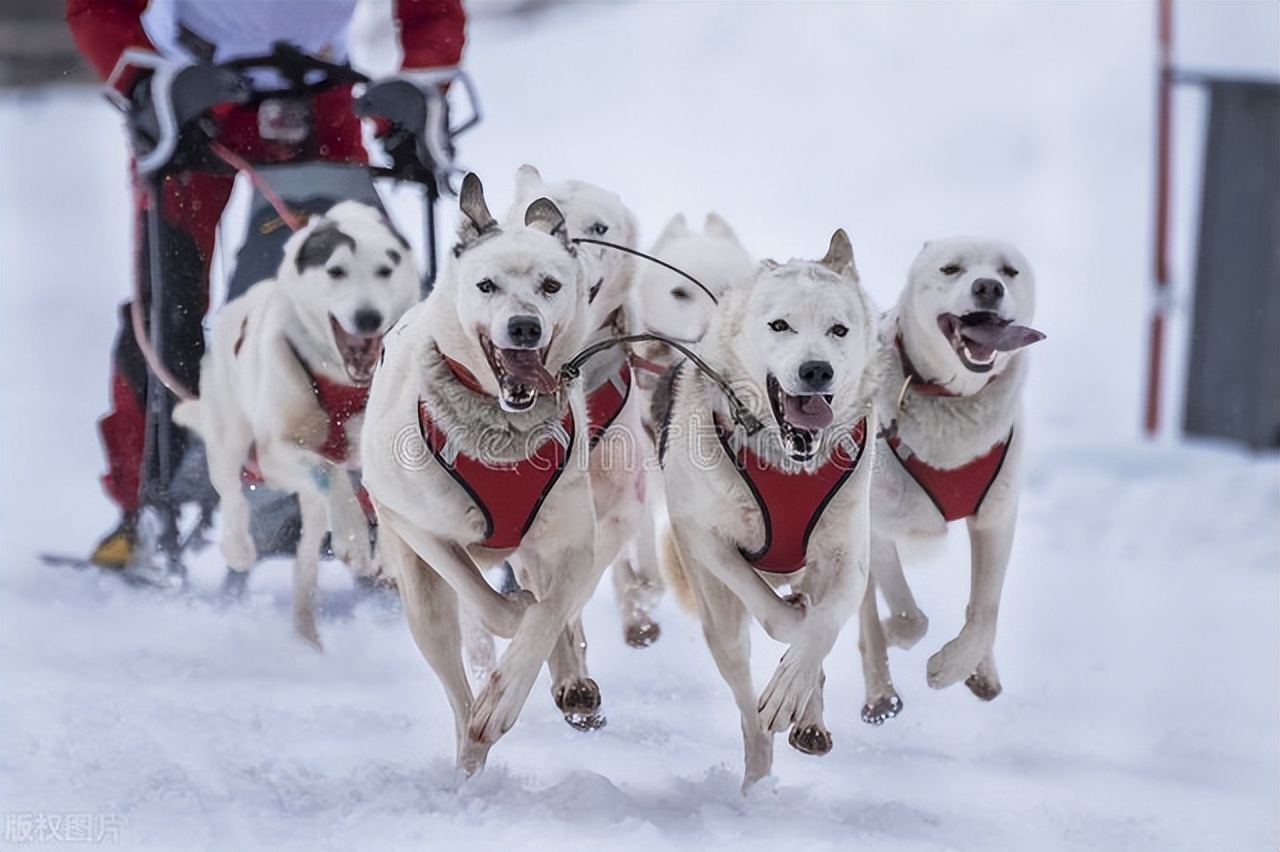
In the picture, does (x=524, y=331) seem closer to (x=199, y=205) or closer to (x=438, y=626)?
(x=438, y=626)

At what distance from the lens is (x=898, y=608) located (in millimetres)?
3484

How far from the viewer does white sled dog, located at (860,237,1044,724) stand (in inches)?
120

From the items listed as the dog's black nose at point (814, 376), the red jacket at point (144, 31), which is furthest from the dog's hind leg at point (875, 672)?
the red jacket at point (144, 31)

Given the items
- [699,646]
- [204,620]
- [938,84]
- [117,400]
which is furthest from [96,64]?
[938,84]

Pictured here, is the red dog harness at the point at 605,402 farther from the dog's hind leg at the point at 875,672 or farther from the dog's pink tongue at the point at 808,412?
the dog's hind leg at the point at 875,672

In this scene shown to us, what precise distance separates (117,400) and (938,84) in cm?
429

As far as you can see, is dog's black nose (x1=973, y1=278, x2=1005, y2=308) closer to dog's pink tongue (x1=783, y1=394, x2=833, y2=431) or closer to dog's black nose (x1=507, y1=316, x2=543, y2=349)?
dog's pink tongue (x1=783, y1=394, x2=833, y2=431)

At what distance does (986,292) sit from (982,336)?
9cm

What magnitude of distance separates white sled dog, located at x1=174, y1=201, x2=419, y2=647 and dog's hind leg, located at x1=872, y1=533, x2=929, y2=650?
1266 mm

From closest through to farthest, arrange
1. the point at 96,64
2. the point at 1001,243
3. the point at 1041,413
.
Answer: the point at 1001,243 < the point at 96,64 < the point at 1041,413

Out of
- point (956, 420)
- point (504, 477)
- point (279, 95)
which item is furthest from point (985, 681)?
point (279, 95)

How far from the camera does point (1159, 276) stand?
6746mm

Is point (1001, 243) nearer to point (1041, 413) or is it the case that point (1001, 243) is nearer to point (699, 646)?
point (699, 646)

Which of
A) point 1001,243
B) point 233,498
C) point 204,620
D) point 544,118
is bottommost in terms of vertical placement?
point 204,620
